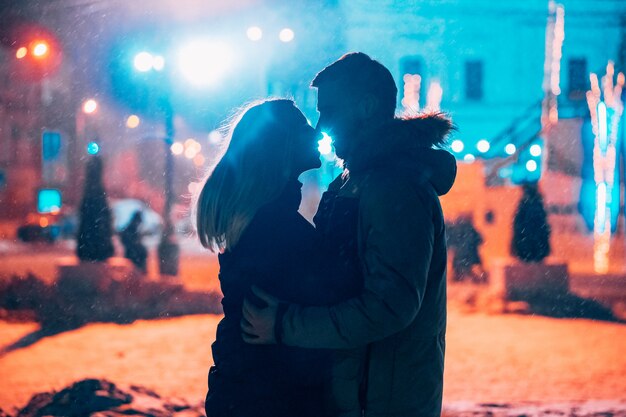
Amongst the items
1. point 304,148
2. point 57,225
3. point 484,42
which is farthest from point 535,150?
point 304,148

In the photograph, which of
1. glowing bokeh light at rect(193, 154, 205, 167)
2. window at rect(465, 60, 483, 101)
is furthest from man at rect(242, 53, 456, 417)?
glowing bokeh light at rect(193, 154, 205, 167)

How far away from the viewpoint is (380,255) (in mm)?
1694

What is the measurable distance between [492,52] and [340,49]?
7.07 metres

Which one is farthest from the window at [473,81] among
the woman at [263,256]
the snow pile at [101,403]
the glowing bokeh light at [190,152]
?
the woman at [263,256]

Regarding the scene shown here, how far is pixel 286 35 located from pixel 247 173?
24.4m

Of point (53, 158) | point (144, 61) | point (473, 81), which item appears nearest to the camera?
point (144, 61)

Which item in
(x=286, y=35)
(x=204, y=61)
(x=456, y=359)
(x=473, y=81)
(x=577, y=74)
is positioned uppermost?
(x=286, y=35)

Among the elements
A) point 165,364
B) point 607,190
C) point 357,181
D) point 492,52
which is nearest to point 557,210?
point 607,190

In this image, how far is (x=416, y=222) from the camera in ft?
5.61

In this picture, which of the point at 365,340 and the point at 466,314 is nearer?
the point at 365,340

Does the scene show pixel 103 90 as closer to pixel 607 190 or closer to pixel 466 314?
pixel 607 190

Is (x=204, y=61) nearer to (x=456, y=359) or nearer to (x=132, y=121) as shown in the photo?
(x=456, y=359)

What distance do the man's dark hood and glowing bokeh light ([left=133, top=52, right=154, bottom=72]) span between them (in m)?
10.8

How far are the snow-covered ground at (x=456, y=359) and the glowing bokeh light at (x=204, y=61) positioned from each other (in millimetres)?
7138
